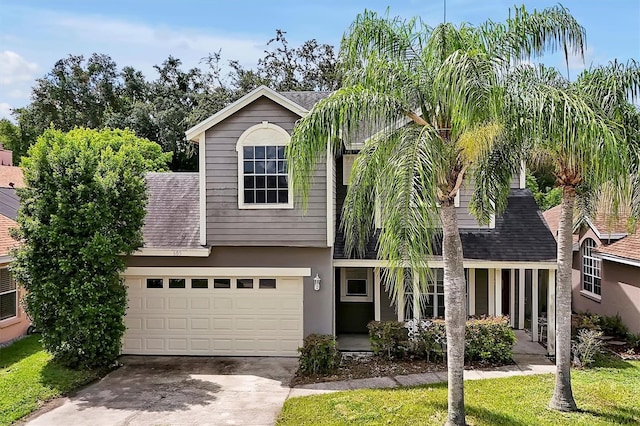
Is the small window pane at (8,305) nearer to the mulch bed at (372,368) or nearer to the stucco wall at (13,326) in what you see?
the stucco wall at (13,326)

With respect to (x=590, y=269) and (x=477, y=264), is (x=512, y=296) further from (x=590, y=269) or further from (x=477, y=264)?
(x=477, y=264)

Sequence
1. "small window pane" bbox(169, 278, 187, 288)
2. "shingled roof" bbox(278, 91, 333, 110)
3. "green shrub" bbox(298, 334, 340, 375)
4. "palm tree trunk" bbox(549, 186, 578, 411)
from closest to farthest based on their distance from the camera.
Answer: "palm tree trunk" bbox(549, 186, 578, 411)
"green shrub" bbox(298, 334, 340, 375)
"small window pane" bbox(169, 278, 187, 288)
"shingled roof" bbox(278, 91, 333, 110)

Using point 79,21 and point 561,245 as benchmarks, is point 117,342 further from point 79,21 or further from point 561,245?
point 561,245

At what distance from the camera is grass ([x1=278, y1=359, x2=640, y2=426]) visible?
308 inches

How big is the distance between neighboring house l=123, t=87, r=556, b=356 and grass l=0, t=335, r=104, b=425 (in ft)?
6.50

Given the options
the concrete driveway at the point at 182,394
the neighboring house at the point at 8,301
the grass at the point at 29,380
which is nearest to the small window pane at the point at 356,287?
the concrete driveway at the point at 182,394

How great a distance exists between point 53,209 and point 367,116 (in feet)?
22.8

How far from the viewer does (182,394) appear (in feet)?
30.9

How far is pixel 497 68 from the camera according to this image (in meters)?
6.78

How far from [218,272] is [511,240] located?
7.24 metres

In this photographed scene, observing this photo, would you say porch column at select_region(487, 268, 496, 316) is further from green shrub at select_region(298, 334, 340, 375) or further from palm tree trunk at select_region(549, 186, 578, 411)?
green shrub at select_region(298, 334, 340, 375)

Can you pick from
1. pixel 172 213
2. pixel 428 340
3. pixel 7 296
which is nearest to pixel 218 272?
pixel 172 213

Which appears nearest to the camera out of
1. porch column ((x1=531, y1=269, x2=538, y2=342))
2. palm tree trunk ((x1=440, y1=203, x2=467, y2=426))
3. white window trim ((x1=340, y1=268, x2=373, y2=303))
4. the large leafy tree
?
palm tree trunk ((x1=440, y1=203, x2=467, y2=426))

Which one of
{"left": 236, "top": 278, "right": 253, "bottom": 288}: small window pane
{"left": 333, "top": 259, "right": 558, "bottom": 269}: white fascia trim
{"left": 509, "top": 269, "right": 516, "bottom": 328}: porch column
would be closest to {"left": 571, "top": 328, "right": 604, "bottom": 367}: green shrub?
{"left": 333, "top": 259, "right": 558, "bottom": 269}: white fascia trim
